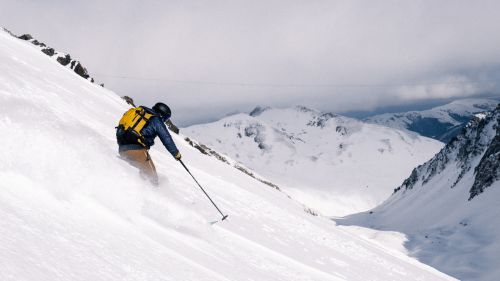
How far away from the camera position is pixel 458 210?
62094mm

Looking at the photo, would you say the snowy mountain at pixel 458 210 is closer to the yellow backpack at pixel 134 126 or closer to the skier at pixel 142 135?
the skier at pixel 142 135

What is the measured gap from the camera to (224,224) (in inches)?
441

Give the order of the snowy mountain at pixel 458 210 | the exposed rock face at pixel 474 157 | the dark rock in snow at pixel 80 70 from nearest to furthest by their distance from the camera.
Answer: the snowy mountain at pixel 458 210
the dark rock in snow at pixel 80 70
the exposed rock face at pixel 474 157

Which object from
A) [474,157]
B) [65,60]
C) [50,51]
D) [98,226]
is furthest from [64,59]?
[474,157]

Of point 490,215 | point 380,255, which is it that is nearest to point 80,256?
point 380,255

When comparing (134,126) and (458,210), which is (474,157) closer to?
(458,210)

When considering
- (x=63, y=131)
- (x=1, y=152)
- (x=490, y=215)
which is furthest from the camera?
(x=490, y=215)

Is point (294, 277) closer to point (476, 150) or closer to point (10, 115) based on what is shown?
point (10, 115)

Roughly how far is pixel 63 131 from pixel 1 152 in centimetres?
150

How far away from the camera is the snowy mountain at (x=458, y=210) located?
127 ft

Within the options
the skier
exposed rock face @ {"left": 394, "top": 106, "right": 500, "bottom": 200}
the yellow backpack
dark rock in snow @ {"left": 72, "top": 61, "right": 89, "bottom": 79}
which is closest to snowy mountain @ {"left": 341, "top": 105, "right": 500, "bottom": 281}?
exposed rock face @ {"left": 394, "top": 106, "right": 500, "bottom": 200}

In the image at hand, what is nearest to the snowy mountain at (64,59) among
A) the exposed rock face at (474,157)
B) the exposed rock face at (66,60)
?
the exposed rock face at (66,60)

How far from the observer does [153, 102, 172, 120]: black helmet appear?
33.2 feet

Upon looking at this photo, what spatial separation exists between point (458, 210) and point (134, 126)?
62.1m
